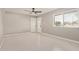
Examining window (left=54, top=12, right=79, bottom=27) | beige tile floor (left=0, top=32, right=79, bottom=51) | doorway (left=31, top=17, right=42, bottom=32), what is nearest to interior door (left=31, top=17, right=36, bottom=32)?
doorway (left=31, top=17, right=42, bottom=32)

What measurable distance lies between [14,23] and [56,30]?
2.40 ft

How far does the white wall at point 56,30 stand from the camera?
5.81ft

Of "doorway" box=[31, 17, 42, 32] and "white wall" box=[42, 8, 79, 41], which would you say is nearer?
"white wall" box=[42, 8, 79, 41]

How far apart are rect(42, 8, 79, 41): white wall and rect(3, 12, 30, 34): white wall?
32cm

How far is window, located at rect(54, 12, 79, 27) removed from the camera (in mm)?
1786

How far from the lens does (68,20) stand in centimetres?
181

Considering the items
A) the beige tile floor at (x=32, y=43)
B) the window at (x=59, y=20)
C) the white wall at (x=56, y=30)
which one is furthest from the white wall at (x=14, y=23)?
the window at (x=59, y=20)

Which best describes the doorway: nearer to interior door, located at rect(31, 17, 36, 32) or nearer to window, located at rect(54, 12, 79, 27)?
interior door, located at rect(31, 17, 36, 32)

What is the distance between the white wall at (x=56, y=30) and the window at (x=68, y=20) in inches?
2.7

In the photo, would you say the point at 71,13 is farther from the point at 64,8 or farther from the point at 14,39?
the point at 14,39

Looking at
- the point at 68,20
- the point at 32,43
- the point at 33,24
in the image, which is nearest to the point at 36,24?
the point at 33,24
